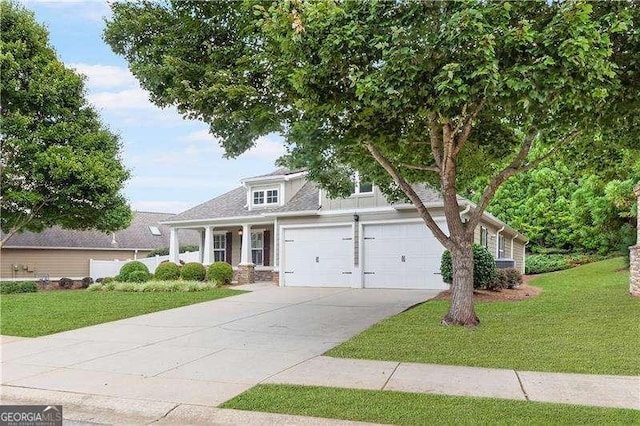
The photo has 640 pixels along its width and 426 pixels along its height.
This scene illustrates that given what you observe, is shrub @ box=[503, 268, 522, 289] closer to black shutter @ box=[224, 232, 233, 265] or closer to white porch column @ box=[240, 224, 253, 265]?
white porch column @ box=[240, 224, 253, 265]

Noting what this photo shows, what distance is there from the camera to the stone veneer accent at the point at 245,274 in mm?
19797

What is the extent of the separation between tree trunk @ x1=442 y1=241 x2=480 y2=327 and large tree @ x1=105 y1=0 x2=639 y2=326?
0.07 ft

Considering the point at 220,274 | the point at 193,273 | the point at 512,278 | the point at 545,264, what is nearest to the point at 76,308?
the point at 193,273

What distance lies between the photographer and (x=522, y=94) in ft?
19.7

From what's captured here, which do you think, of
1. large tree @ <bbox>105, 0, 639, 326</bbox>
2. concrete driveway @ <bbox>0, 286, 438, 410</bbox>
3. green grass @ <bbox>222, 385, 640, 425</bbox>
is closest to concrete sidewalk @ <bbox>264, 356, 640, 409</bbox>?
green grass @ <bbox>222, 385, 640, 425</bbox>

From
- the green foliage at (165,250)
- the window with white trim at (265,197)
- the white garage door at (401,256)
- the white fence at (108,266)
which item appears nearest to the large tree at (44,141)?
the window with white trim at (265,197)

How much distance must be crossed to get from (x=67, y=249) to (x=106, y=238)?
2.93 meters

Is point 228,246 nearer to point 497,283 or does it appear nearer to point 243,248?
point 243,248

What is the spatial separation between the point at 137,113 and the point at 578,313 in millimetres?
13029

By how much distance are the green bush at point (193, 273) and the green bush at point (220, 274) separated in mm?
364

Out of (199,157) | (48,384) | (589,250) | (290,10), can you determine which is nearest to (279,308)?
(48,384)

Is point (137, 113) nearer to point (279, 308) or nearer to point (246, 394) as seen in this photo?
point (279, 308)

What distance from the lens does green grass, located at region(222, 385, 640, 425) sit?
4.41 meters

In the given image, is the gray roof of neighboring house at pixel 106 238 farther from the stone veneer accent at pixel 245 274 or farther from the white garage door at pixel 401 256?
the white garage door at pixel 401 256
